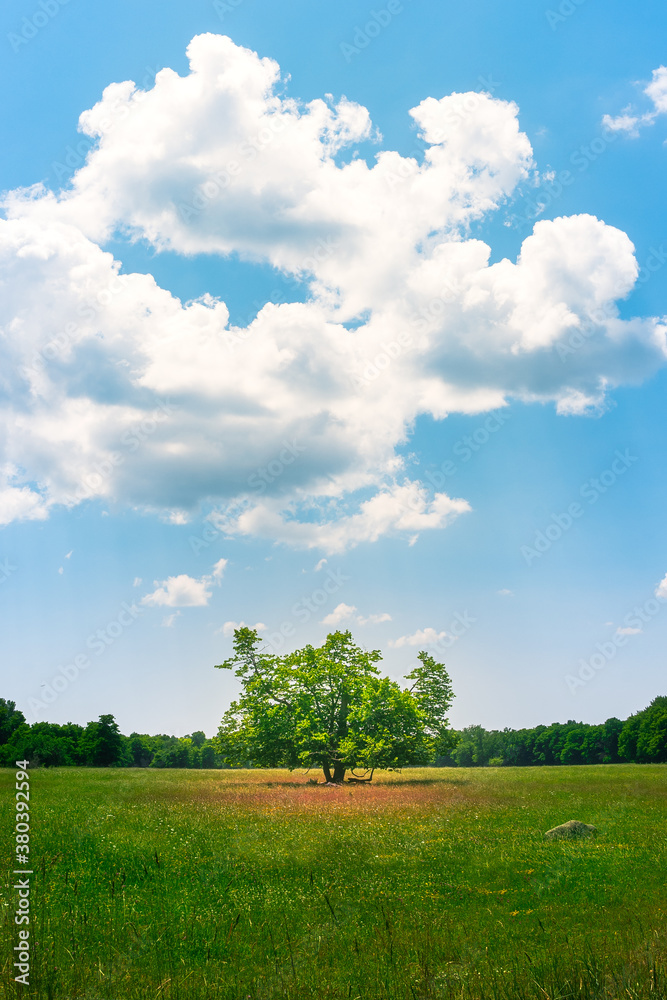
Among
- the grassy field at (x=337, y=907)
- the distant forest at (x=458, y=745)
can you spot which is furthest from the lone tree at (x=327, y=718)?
the grassy field at (x=337, y=907)

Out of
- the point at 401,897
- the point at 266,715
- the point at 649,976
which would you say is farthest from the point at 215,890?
the point at 266,715

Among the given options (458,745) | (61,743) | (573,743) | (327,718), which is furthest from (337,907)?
(573,743)

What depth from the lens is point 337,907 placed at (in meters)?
10.6

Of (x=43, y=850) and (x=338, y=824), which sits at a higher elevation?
(x=43, y=850)

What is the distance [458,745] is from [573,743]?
3704 cm

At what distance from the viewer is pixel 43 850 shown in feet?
46.6

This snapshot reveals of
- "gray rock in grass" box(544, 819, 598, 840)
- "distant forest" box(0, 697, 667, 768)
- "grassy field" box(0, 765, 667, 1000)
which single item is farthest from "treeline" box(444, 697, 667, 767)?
"grassy field" box(0, 765, 667, 1000)

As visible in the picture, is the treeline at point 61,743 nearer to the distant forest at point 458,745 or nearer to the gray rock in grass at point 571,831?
the distant forest at point 458,745

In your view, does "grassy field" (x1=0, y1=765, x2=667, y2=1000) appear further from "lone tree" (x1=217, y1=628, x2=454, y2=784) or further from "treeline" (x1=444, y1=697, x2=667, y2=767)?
"treeline" (x1=444, y1=697, x2=667, y2=767)

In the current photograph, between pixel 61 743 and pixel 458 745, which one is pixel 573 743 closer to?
pixel 458 745

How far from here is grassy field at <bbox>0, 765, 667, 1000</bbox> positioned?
22.7 feet

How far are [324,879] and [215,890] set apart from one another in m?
2.44

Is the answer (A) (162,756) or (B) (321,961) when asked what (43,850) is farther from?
(A) (162,756)

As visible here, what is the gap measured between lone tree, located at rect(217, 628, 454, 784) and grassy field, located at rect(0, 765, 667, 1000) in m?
21.7
